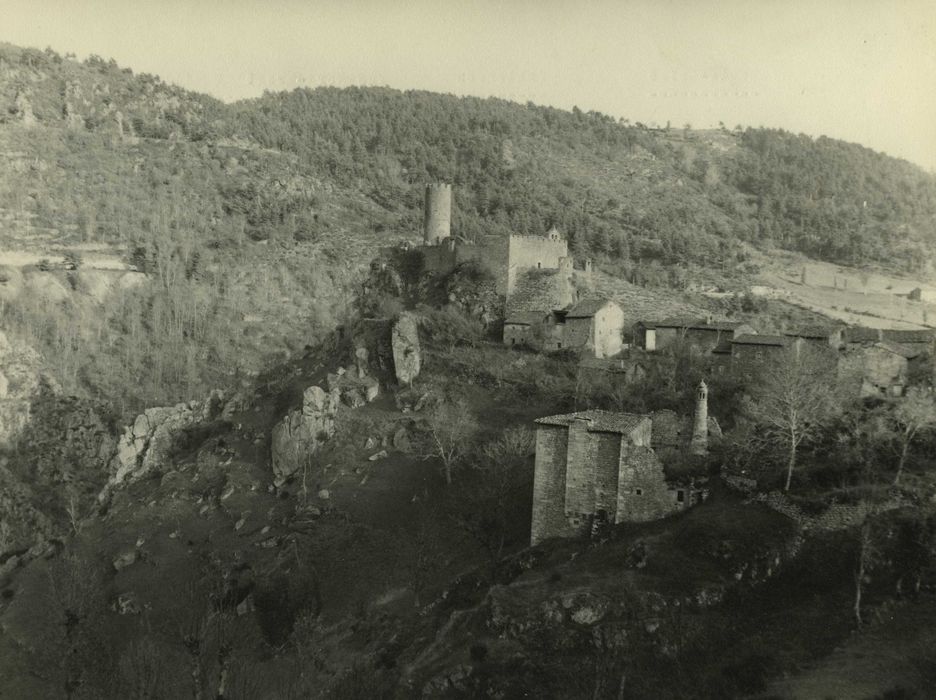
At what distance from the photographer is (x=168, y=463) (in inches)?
1811

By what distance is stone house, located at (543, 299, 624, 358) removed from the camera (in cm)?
4209

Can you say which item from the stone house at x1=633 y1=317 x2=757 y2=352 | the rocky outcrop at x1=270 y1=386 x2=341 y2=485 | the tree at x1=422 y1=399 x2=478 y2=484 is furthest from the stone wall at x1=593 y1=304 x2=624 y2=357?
the rocky outcrop at x1=270 y1=386 x2=341 y2=485

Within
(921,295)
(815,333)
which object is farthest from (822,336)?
(921,295)

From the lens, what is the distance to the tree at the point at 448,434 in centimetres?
3588

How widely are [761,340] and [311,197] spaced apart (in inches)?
2796

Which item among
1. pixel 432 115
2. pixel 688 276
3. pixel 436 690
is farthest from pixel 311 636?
pixel 432 115

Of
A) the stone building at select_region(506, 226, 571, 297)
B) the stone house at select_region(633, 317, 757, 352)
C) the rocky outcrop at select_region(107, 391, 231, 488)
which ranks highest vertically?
the stone building at select_region(506, 226, 571, 297)

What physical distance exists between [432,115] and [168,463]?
95352 mm

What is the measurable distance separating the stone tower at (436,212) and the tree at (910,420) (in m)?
35.6

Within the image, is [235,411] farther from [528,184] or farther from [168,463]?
[528,184]

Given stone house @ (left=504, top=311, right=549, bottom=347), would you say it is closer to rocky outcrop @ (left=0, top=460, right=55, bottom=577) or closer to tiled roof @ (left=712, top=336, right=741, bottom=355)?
tiled roof @ (left=712, top=336, right=741, bottom=355)

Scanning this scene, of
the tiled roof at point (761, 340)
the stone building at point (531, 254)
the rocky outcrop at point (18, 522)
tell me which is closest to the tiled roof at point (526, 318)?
the stone building at point (531, 254)

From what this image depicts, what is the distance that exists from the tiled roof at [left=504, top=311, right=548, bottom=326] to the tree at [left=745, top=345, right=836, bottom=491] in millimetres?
12762

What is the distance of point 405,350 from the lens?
1693 inches
